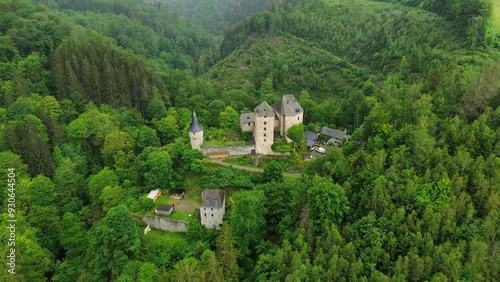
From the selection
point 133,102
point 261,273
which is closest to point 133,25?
point 133,102

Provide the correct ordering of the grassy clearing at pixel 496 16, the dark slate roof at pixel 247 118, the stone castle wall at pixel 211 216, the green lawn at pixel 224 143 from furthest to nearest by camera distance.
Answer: the grassy clearing at pixel 496 16
the dark slate roof at pixel 247 118
the green lawn at pixel 224 143
the stone castle wall at pixel 211 216

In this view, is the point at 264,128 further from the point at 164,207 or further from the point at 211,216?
the point at 164,207

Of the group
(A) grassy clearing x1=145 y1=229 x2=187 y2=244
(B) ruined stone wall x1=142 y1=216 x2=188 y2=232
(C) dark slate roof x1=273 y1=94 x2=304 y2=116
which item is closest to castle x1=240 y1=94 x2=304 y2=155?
(C) dark slate roof x1=273 y1=94 x2=304 y2=116

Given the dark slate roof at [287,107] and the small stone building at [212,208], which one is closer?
the small stone building at [212,208]

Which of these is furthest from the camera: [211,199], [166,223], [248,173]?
[248,173]

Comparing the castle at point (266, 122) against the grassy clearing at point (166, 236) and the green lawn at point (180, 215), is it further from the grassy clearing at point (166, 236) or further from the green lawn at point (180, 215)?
the grassy clearing at point (166, 236)

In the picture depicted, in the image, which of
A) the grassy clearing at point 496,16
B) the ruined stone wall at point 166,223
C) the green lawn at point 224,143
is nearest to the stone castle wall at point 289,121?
the green lawn at point 224,143

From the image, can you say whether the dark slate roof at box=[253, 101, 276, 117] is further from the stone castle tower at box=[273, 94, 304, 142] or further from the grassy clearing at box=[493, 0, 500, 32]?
the grassy clearing at box=[493, 0, 500, 32]

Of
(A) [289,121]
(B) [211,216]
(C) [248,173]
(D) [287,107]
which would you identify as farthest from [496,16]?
(B) [211,216]
